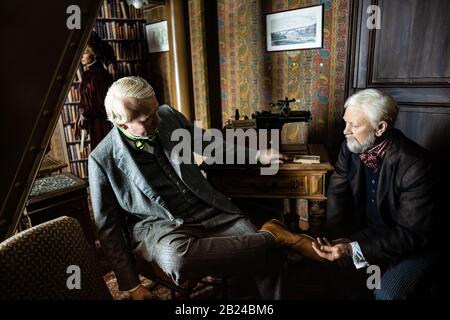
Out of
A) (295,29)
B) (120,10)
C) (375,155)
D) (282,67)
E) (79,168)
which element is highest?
(120,10)

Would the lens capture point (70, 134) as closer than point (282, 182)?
No

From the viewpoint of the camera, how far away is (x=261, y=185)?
82.4 inches

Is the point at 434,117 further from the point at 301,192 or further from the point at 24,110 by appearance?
the point at 24,110

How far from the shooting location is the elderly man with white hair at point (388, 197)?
1482mm

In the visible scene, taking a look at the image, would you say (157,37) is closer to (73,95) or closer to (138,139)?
(73,95)

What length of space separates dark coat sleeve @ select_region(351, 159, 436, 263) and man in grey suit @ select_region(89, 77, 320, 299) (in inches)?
15.6

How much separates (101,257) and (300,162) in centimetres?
179

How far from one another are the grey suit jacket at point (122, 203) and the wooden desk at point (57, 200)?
518 mm

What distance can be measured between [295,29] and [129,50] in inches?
97.2

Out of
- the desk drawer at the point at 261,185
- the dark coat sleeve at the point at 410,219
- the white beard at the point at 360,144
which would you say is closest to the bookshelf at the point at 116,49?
the desk drawer at the point at 261,185

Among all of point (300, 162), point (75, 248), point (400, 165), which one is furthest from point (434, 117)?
point (75, 248)

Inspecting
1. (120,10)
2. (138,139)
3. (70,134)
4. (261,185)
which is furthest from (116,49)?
(261,185)

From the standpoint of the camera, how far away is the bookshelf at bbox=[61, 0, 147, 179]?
13.1ft

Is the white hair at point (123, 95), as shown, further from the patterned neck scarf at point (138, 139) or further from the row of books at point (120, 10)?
the row of books at point (120, 10)
